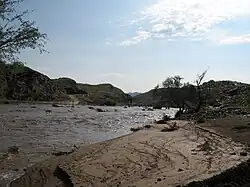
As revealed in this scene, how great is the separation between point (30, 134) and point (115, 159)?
1721cm

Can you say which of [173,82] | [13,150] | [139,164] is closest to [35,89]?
[173,82]

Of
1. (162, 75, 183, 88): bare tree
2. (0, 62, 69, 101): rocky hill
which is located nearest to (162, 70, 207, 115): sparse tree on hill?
(162, 75, 183, 88): bare tree

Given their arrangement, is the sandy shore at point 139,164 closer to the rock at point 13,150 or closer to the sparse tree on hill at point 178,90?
the rock at point 13,150

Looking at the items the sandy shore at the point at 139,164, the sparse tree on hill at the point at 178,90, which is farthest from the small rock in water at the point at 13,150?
the sparse tree on hill at the point at 178,90

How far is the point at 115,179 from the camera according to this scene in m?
14.8

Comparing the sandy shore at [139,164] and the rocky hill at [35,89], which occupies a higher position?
the rocky hill at [35,89]

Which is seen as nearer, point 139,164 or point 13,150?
point 139,164

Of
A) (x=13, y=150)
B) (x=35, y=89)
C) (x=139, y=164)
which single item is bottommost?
(x=13, y=150)

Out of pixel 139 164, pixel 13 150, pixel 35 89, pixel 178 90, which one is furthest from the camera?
pixel 35 89

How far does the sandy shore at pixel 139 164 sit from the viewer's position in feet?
47.8

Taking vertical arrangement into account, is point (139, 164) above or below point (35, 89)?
below

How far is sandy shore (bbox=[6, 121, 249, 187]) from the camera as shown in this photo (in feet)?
47.8

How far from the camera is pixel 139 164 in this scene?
17.1m

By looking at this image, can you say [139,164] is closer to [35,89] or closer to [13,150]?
[13,150]
